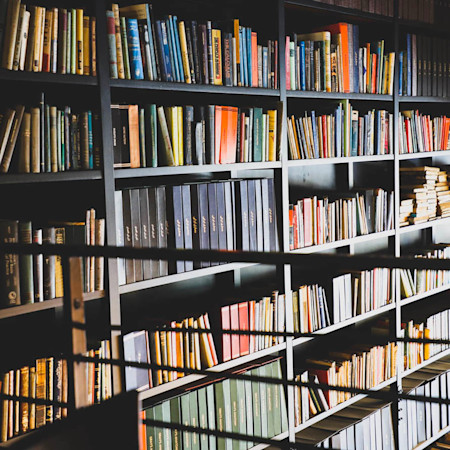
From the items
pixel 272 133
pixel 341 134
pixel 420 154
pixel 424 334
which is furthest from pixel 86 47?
pixel 424 334

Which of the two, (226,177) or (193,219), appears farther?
(226,177)

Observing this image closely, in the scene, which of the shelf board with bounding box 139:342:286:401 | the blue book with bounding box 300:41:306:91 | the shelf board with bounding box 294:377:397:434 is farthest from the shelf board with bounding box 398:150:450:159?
the shelf board with bounding box 139:342:286:401

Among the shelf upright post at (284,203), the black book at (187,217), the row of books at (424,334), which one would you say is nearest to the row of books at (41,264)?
the black book at (187,217)

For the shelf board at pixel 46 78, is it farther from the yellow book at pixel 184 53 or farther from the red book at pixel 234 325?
the red book at pixel 234 325

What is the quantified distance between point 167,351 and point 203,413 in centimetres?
32

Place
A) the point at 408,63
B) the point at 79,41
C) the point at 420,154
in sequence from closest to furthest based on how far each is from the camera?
1. the point at 79,41
2. the point at 408,63
3. the point at 420,154

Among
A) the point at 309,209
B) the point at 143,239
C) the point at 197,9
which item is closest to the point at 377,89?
the point at 309,209

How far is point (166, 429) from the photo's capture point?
2.38 m

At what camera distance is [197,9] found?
2682 millimetres

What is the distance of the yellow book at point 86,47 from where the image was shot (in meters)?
2.06

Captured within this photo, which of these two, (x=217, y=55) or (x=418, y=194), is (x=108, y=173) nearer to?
(x=217, y=55)

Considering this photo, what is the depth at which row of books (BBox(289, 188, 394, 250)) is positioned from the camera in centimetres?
290

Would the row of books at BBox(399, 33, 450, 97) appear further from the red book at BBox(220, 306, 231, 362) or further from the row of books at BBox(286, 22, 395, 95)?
the red book at BBox(220, 306, 231, 362)

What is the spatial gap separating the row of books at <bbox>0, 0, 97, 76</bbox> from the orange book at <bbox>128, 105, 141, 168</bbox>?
201 millimetres
